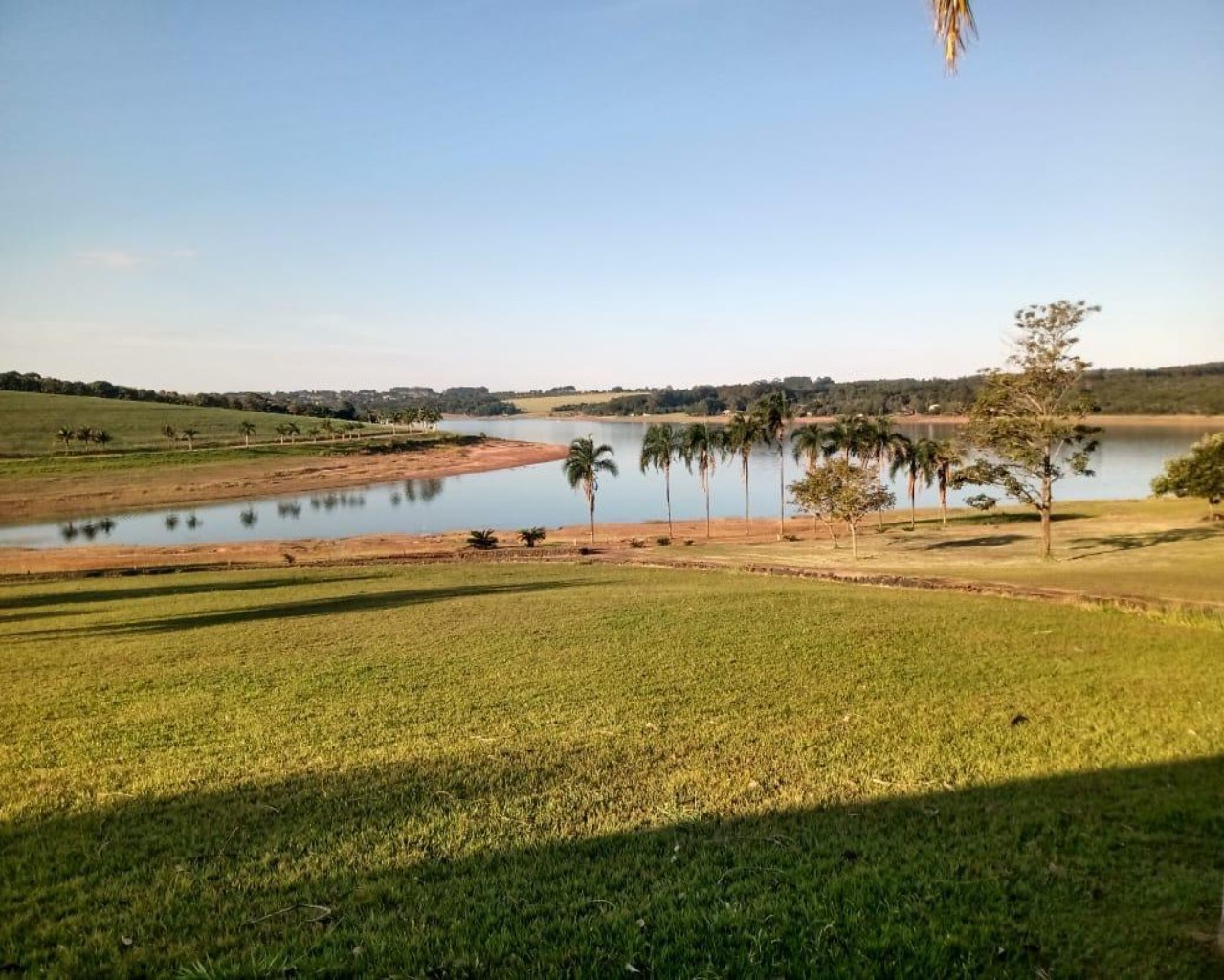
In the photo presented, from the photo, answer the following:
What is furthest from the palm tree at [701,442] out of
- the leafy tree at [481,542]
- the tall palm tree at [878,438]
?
the leafy tree at [481,542]

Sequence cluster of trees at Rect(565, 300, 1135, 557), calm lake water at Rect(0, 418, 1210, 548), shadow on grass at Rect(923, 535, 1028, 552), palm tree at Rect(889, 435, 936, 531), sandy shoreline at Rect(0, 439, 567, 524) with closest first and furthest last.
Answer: cluster of trees at Rect(565, 300, 1135, 557), shadow on grass at Rect(923, 535, 1028, 552), palm tree at Rect(889, 435, 936, 531), calm lake water at Rect(0, 418, 1210, 548), sandy shoreline at Rect(0, 439, 567, 524)

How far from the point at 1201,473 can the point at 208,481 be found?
328 feet

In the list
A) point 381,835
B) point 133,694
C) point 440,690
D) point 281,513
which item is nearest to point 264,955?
point 381,835

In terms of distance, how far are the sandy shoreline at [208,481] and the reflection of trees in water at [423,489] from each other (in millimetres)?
2902

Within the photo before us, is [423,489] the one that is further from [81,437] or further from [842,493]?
[842,493]

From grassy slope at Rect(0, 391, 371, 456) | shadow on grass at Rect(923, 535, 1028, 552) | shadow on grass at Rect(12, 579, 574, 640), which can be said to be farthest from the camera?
grassy slope at Rect(0, 391, 371, 456)

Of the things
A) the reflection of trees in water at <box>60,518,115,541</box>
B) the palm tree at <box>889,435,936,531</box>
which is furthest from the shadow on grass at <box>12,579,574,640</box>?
the reflection of trees in water at <box>60,518,115,541</box>

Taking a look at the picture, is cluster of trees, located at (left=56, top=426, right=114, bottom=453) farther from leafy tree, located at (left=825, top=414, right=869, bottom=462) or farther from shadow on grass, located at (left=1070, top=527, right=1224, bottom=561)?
shadow on grass, located at (left=1070, top=527, right=1224, bottom=561)

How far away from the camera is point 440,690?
1164 cm

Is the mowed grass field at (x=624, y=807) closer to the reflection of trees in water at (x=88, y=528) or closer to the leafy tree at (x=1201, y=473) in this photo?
the leafy tree at (x=1201, y=473)

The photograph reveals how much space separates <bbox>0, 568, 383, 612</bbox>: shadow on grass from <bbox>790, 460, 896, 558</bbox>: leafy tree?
2489 cm

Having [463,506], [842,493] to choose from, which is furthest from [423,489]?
[842,493]

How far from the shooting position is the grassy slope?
358ft

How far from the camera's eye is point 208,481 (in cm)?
9369
